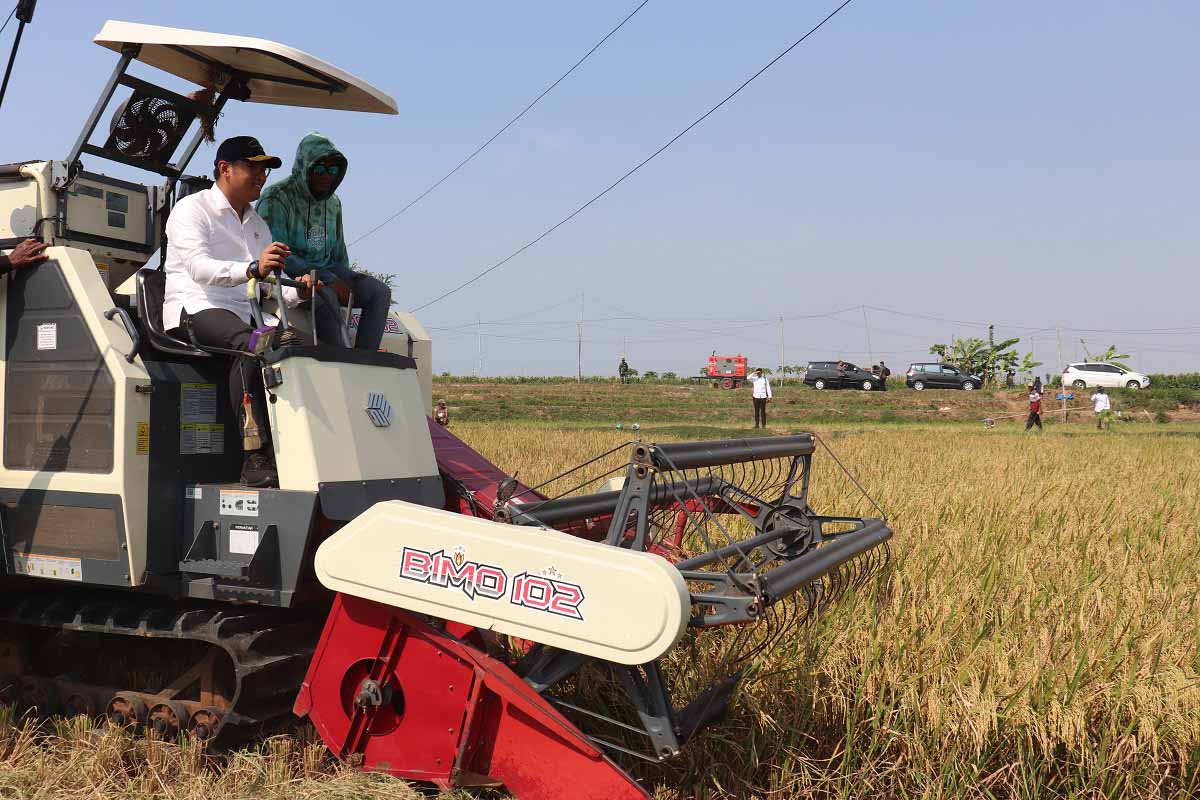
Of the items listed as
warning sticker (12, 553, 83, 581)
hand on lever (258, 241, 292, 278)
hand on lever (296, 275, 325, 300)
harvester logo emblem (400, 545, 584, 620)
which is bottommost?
warning sticker (12, 553, 83, 581)

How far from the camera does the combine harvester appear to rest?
3447 millimetres

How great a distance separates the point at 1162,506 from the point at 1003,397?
119 ft

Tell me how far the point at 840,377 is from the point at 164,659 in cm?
4744

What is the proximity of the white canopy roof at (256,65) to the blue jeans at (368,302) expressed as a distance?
905mm

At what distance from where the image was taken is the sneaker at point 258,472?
411 cm

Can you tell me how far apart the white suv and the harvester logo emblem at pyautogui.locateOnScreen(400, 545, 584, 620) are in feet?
160

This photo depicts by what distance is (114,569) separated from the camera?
415 centimetres

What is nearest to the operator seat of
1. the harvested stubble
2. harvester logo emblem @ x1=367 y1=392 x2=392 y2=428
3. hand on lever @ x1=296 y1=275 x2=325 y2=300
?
hand on lever @ x1=296 y1=275 x2=325 y2=300

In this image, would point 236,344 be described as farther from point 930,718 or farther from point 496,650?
point 930,718

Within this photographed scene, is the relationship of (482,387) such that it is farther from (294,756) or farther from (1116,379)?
(294,756)

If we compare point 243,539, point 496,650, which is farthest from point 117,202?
point 496,650

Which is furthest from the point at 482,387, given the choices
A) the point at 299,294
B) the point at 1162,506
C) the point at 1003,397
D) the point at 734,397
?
the point at 299,294

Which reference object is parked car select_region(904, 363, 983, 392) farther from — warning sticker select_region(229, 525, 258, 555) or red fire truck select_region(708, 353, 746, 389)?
warning sticker select_region(229, 525, 258, 555)

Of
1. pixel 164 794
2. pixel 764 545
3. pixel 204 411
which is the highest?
pixel 204 411
